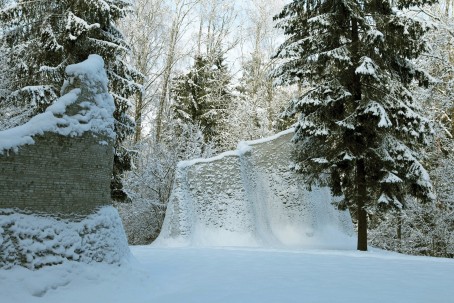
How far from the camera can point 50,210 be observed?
641 centimetres

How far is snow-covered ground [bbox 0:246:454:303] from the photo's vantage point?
18.9ft

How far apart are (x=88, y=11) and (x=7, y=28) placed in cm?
270

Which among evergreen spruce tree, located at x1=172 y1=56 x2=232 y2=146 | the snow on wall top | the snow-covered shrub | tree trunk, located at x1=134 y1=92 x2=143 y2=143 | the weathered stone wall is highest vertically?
evergreen spruce tree, located at x1=172 y1=56 x2=232 y2=146

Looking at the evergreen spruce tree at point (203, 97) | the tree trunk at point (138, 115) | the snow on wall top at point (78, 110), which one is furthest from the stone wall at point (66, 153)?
the evergreen spruce tree at point (203, 97)

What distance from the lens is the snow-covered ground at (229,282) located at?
5.75 metres

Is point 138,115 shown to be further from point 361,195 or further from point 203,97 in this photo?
point 361,195

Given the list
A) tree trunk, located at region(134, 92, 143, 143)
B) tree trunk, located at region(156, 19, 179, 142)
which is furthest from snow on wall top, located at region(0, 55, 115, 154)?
tree trunk, located at region(156, 19, 179, 142)

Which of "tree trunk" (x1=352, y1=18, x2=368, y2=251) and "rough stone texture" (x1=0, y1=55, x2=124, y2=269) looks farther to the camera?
"tree trunk" (x1=352, y1=18, x2=368, y2=251)

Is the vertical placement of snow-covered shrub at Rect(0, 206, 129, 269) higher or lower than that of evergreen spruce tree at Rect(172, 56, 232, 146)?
lower

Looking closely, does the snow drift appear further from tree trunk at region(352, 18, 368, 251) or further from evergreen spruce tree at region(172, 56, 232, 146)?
evergreen spruce tree at region(172, 56, 232, 146)

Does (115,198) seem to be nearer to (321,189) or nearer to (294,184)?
(294,184)

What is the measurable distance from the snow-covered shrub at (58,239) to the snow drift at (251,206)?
284 inches

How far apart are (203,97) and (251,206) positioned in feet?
42.7

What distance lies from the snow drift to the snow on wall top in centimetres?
752
